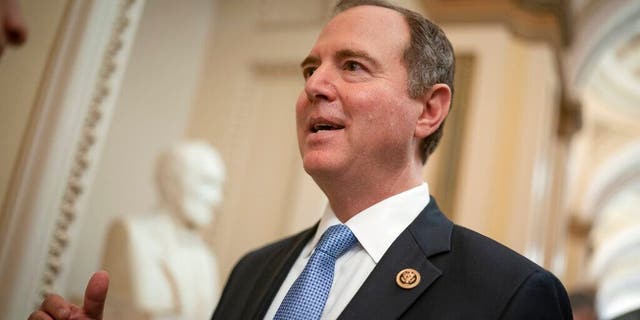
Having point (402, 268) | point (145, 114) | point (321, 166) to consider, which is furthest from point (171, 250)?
point (402, 268)

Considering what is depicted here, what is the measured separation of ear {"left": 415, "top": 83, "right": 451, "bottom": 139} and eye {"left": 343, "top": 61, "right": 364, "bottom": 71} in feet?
0.71

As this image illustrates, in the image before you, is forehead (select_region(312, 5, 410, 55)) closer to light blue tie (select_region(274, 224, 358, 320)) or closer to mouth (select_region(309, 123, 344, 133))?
mouth (select_region(309, 123, 344, 133))

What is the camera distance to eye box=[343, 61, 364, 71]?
181 cm

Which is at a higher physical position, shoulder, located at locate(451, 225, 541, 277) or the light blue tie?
shoulder, located at locate(451, 225, 541, 277)

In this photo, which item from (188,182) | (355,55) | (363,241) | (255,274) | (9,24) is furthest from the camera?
(188,182)

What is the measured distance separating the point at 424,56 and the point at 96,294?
1.05m

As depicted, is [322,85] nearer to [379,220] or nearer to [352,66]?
[352,66]

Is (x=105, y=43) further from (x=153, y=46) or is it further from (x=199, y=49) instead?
(x=199, y=49)

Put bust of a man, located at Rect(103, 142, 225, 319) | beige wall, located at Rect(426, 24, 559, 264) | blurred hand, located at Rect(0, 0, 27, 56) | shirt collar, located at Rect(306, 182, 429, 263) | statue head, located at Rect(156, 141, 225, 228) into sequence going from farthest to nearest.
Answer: beige wall, located at Rect(426, 24, 559, 264)
statue head, located at Rect(156, 141, 225, 228)
bust of a man, located at Rect(103, 142, 225, 319)
shirt collar, located at Rect(306, 182, 429, 263)
blurred hand, located at Rect(0, 0, 27, 56)

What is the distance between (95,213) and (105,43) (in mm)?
2618

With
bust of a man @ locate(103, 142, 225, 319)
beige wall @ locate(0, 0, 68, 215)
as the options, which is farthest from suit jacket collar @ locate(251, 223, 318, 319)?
bust of a man @ locate(103, 142, 225, 319)

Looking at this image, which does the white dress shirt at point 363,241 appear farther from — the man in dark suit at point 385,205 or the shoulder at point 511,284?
the shoulder at point 511,284

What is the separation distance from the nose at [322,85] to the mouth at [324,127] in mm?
65

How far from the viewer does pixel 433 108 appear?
1.92 metres
